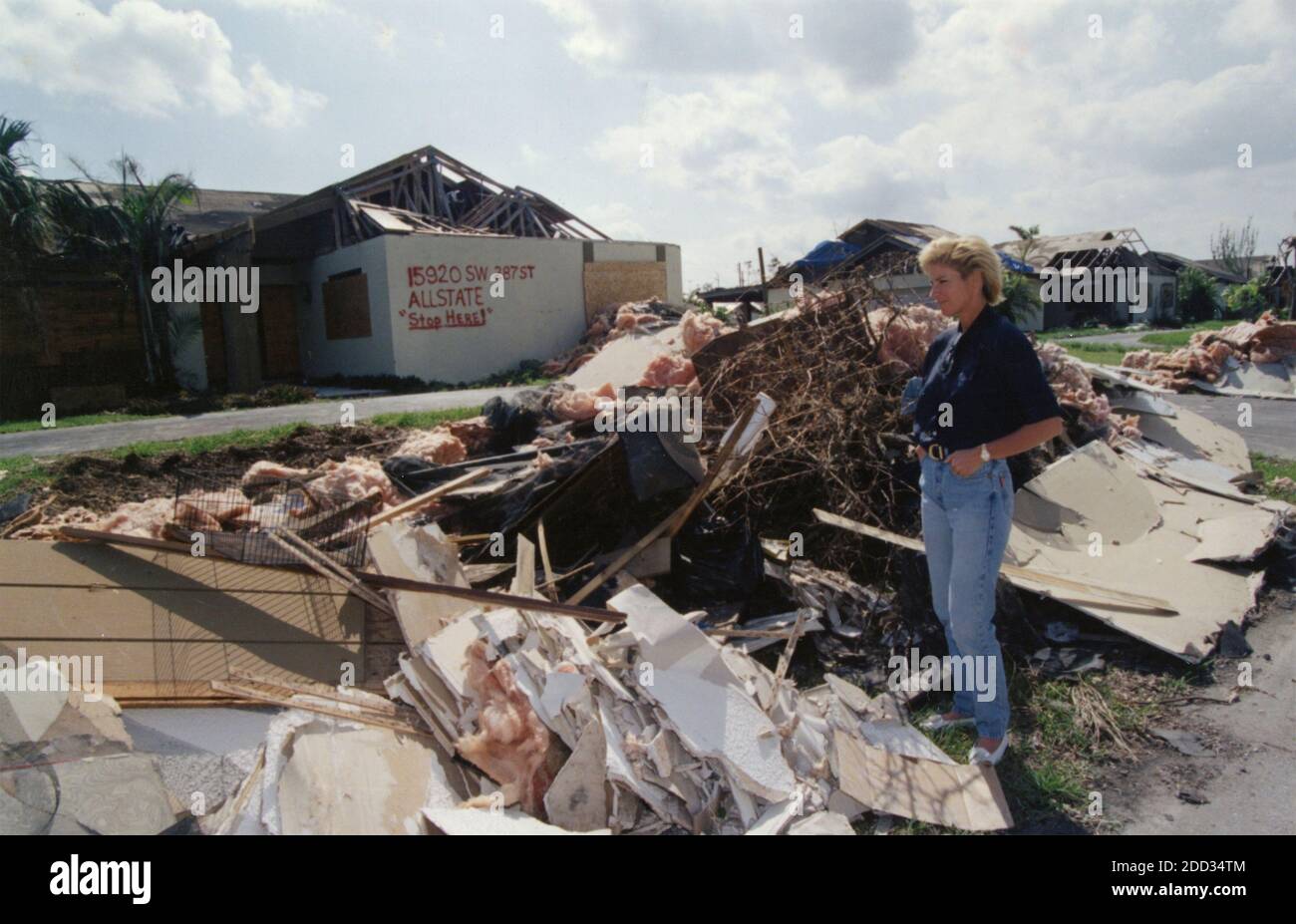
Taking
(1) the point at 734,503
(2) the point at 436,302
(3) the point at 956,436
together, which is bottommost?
(1) the point at 734,503

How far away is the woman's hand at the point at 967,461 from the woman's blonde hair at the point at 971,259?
682mm

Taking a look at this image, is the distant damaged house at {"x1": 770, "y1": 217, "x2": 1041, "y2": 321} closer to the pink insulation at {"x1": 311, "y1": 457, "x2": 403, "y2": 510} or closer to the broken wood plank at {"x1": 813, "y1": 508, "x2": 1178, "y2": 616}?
the broken wood plank at {"x1": 813, "y1": 508, "x2": 1178, "y2": 616}

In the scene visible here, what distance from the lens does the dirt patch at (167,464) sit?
6.57 meters

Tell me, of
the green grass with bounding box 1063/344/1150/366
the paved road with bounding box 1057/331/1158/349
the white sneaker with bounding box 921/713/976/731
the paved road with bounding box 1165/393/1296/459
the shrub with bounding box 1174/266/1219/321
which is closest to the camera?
the white sneaker with bounding box 921/713/976/731

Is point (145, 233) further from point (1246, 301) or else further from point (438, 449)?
point (1246, 301)

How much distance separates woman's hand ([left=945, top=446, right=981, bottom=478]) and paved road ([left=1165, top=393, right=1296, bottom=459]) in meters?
7.74

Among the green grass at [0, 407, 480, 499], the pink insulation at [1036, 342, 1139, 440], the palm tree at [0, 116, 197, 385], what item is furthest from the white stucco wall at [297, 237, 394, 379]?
the pink insulation at [1036, 342, 1139, 440]

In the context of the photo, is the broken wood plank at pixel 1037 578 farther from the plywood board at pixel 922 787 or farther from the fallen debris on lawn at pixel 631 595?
the plywood board at pixel 922 787

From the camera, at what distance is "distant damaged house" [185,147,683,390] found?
1753cm

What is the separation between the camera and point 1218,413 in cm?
1148
